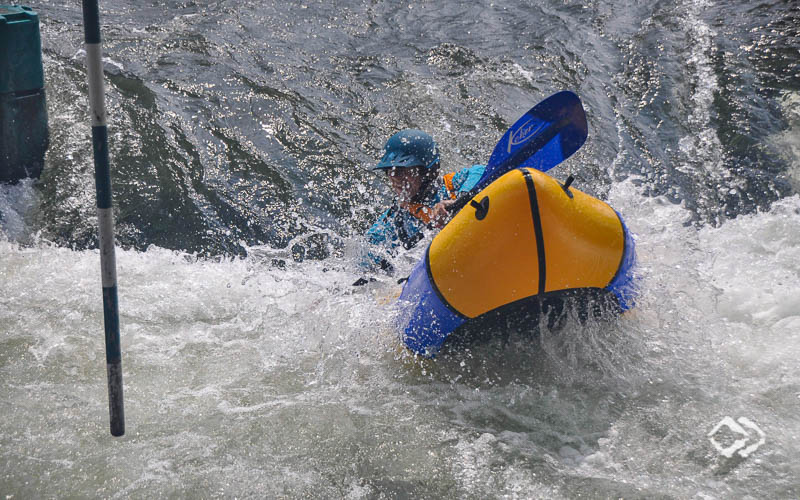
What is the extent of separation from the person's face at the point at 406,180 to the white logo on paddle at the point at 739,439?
5.77 feet

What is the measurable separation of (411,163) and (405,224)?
12.6 inches

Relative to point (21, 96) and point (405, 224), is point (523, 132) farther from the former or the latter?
point (21, 96)

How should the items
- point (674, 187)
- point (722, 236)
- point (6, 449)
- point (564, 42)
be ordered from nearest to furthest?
point (6, 449), point (722, 236), point (674, 187), point (564, 42)

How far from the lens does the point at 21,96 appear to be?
5.22 meters

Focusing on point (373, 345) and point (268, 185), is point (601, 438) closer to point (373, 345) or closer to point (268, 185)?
point (373, 345)

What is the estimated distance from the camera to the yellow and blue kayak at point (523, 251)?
287 centimetres

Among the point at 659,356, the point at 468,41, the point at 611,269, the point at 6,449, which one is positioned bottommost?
the point at 6,449

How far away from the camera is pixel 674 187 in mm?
5465

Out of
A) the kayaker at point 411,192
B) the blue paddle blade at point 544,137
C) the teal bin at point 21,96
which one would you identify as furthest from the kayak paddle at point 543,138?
the teal bin at point 21,96

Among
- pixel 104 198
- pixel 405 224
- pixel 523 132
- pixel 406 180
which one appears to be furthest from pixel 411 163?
pixel 104 198

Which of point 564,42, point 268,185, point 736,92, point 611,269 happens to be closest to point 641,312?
point 611,269

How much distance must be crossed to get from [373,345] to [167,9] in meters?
6.23

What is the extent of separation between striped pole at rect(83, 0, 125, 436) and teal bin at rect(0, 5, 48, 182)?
324 centimetres

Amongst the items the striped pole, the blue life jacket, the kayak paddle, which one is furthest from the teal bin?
the kayak paddle
